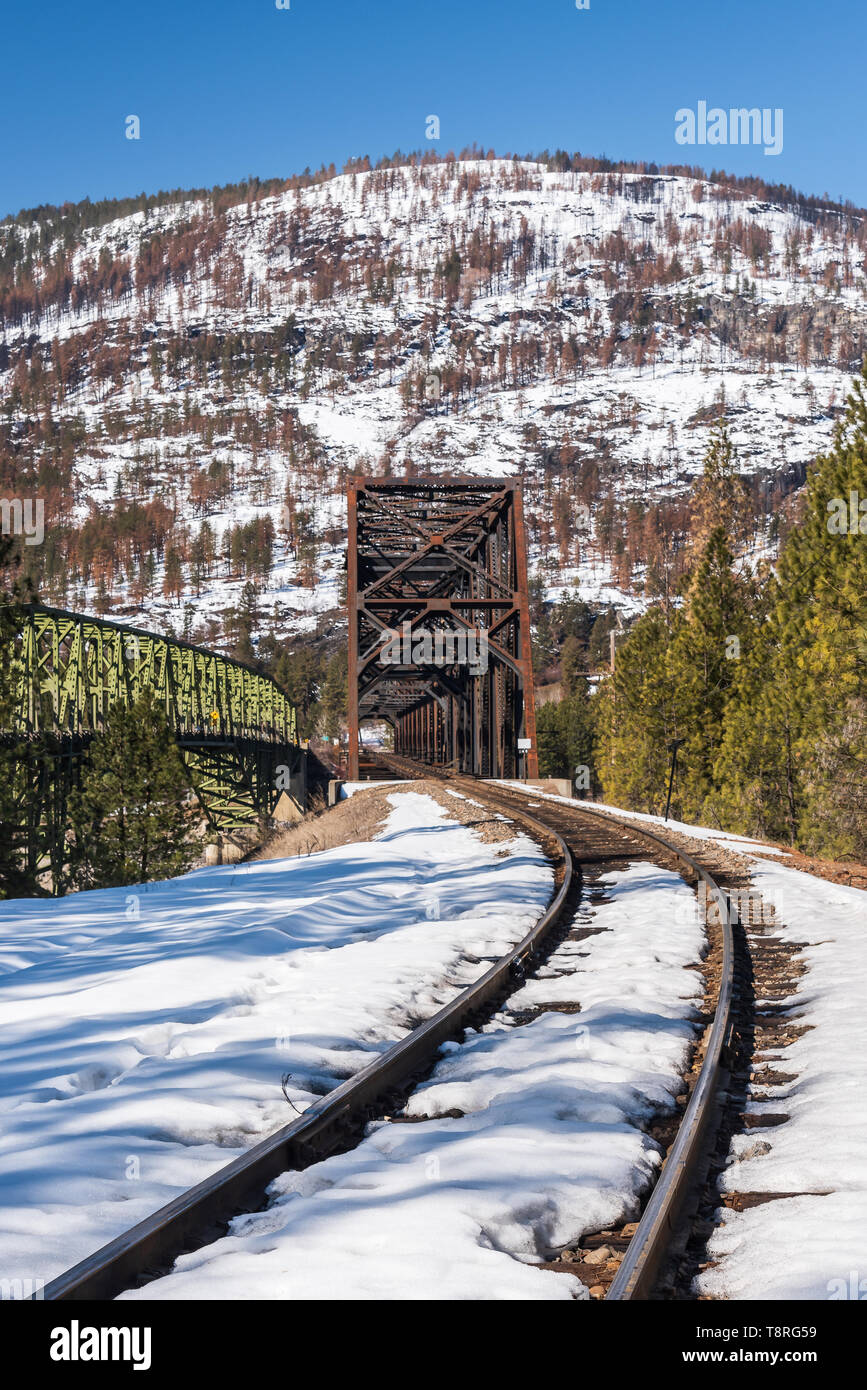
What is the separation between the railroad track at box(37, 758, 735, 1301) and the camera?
3301 mm

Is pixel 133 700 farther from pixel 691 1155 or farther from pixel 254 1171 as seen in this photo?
pixel 691 1155

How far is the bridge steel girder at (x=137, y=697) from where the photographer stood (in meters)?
40.1

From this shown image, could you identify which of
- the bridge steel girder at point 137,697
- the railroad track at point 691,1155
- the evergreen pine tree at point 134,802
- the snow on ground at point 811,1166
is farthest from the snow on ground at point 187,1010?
the evergreen pine tree at point 134,802

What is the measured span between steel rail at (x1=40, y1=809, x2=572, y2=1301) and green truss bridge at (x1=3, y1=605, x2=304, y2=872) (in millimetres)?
18647

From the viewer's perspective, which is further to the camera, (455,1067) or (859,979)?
(859,979)

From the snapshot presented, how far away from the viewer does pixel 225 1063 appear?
5719mm

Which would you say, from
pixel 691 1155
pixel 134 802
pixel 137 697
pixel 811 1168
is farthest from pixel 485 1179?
pixel 137 697

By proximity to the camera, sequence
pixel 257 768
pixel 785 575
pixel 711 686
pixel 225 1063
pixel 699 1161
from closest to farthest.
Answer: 1. pixel 699 1161
2. pixel 225 1063
3. pixel 785 575
4. pixel 711 686
5. pixel 257 768

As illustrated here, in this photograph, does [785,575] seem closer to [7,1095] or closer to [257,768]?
[7,1095]

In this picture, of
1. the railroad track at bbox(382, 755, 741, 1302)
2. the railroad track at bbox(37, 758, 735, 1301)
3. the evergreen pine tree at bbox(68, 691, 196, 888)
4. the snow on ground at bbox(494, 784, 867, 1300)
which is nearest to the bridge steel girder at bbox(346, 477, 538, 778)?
the evergreen pine tree at bbox(68, 691, 196, 888)

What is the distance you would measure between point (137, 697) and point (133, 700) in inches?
291

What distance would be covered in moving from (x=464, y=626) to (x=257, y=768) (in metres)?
30.6

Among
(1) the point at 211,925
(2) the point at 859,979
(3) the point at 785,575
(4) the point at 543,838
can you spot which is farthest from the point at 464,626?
(2) the point at 859,979
